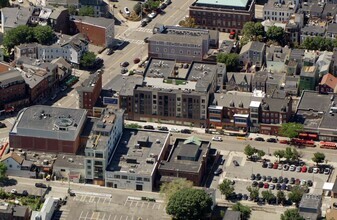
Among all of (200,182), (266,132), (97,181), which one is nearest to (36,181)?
(97,181)

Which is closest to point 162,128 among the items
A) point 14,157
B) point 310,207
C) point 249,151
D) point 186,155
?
point 186,155

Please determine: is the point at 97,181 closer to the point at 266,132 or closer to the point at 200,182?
the point at 200,182

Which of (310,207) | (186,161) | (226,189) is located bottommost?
(226,189)

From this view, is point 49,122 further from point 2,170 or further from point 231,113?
point 231,113

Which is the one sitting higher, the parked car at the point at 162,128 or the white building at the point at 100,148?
the white building at the point at 100,148

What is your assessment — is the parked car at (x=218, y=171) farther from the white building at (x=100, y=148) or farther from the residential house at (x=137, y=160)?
the white building at (x=100, y=148)

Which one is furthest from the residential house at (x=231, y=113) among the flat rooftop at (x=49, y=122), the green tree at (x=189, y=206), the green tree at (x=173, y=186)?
the green tree at (x=189, y=206)

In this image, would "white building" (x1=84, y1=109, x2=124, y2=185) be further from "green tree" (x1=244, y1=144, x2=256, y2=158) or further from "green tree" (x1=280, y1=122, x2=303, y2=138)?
"green tree" (x1=280, y1=122, x2=303, y2=138)
